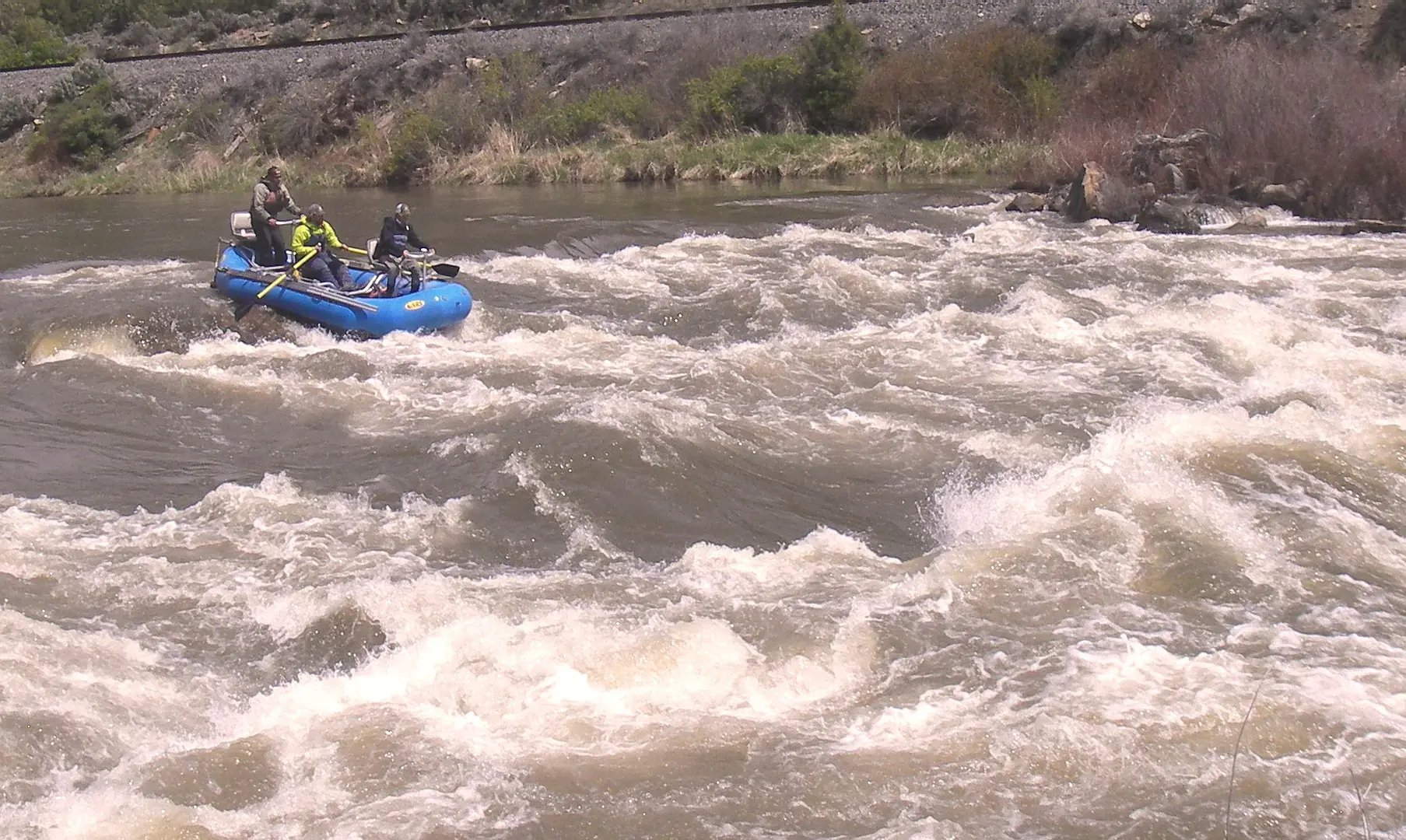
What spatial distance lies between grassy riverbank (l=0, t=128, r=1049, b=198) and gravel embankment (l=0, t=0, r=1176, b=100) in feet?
15.6

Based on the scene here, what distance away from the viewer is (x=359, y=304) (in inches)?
465

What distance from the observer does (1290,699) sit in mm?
4996

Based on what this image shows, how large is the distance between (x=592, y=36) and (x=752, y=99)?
24.2 feet

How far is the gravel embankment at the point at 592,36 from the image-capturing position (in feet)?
98.1

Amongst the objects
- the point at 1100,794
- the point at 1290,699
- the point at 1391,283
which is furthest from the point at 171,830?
the point at 1391,283

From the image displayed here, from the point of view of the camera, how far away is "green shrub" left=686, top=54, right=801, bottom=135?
92.9 ft

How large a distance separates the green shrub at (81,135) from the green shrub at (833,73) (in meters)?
20.4

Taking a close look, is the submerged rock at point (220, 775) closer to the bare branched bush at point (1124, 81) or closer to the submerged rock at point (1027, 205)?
the submerged rock at point (1027, 205)

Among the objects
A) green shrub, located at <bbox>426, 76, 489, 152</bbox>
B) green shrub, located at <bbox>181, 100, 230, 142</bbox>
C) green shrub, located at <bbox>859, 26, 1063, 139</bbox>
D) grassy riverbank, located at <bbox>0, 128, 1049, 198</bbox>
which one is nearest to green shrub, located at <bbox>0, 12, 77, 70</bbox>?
green shrub, located at <bbox>181, 100, 230, 142</bbox>

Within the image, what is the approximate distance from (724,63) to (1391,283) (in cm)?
2031

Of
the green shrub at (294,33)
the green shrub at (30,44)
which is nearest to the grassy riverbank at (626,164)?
the green shrub at (294,33)

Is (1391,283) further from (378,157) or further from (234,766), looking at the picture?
(378,157)

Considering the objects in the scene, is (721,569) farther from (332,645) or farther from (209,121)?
(209,121)

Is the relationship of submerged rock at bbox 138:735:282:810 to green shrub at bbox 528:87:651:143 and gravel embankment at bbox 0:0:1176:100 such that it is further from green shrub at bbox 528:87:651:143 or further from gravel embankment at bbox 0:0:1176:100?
gravel embankment at bbox 0:0:1176:100
